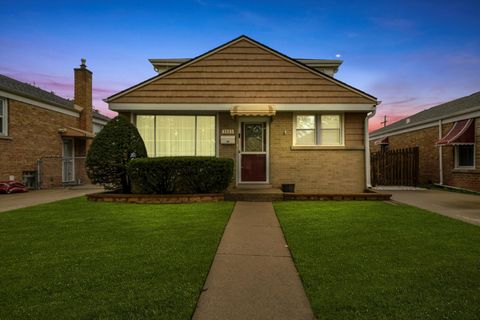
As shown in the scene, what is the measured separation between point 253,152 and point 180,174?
10.5 feet

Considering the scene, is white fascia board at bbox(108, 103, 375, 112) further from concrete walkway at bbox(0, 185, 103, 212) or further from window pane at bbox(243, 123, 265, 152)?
concrete walkway at bbox(0, 185, 103, 212)

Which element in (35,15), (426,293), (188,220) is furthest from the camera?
(35,15)

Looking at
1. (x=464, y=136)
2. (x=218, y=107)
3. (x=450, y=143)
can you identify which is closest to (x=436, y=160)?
(x=464, y=136)

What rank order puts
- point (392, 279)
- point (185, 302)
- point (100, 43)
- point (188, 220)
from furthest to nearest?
point (100, 43), point (188, 220), point (392, 279), point (185, 302)

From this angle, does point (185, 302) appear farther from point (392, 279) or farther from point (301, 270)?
point (392, 279)

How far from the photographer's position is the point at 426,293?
299 cm

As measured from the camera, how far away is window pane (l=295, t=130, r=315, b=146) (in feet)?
37.3

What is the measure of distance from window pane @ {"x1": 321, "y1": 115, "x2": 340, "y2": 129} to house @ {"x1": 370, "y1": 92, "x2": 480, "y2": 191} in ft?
22.2

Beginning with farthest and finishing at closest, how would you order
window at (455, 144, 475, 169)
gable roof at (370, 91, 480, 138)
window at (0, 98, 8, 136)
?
gable roof at (370, 91, 480, 138) → window at (455, 144, 475, 169) → window at (0, 98, 8, 136)

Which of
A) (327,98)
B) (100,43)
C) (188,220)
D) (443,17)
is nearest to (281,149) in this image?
(327,98)

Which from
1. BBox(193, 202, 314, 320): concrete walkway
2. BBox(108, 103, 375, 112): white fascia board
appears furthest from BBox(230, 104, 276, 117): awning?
BBox(193, 202, 314, 320): concrete walkway

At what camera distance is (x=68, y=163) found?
17812 millimetres

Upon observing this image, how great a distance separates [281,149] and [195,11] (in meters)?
8.40

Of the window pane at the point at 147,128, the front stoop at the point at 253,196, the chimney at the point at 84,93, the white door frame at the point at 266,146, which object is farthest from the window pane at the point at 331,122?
the chimney at the point at 84,93
